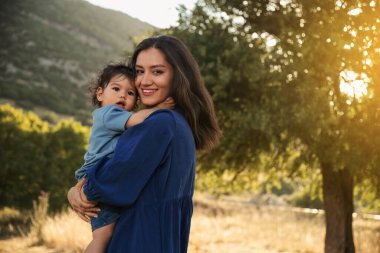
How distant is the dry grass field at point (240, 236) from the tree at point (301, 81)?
9.86ft

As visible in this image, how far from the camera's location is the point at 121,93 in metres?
2.82

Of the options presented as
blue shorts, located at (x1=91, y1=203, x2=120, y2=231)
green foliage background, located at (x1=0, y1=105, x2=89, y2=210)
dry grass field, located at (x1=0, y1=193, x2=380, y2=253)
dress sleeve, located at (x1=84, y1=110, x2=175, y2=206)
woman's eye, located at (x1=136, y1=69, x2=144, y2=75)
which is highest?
woman's eye, located at (x1=136, y1=69, x2=144, y2=75)

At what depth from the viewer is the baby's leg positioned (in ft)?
7.02

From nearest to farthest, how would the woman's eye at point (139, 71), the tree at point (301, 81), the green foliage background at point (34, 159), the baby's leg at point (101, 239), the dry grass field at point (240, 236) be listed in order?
the baby's leg at point (101, 239) → the woman's eye at point (139, 71) → the tree at point (301, 81) → the dry grass field at point (240, 236) → the green foliage background at point (34, 159)

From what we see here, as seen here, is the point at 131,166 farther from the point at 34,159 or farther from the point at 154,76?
the point at 34,159

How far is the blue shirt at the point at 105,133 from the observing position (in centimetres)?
239

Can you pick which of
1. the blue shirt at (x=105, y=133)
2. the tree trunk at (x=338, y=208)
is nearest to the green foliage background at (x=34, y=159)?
the tree trunk at (x=338, y=208)

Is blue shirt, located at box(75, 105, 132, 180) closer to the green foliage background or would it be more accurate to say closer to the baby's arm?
the baby's arm

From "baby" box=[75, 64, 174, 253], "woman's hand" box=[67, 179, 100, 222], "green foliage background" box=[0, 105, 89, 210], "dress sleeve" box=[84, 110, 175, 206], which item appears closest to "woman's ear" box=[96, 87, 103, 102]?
"baby" box=[75, 64, 174, 253]

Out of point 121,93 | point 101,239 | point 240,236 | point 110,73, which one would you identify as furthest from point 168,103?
point 240,236

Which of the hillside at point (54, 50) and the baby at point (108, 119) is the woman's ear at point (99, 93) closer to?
the baby at point (108, 119)

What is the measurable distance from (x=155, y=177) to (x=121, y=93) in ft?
2.81

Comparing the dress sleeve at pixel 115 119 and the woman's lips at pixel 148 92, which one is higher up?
the woman's lips at pixel 148 92

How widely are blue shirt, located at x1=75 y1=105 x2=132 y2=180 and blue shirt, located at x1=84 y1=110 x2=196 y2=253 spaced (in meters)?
0.26
